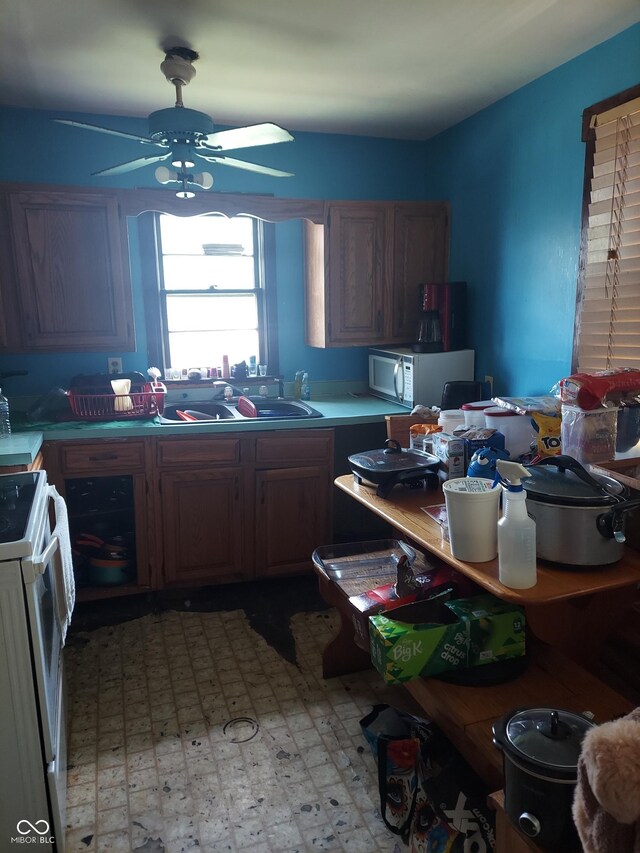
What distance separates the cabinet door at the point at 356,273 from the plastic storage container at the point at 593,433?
1.77 m

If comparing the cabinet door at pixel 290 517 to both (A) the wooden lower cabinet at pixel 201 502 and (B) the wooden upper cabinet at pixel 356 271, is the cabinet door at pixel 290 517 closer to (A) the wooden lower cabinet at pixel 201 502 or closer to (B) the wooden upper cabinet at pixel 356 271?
(A) the wooden lower cabinet at pixel 201 502

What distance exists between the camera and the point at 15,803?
1567 mm

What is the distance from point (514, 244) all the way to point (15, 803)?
117 inches

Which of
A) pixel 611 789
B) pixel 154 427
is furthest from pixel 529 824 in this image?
pixel 154 427

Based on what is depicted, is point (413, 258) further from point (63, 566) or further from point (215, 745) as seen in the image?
point (215, 745)

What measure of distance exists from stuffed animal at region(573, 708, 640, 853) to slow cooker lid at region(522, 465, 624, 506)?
0.58 m

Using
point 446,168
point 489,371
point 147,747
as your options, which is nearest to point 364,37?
point 446,168

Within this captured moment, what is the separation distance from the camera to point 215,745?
2.04 metres

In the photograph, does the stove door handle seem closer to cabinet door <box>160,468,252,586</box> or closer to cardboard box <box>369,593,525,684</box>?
cardboard box <box>369,593,525,684</box>

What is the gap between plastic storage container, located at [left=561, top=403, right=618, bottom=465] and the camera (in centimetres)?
183

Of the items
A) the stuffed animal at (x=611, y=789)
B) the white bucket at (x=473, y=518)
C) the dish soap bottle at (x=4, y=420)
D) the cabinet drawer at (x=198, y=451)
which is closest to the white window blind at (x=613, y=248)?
the white bucket at (x=473, y=518)

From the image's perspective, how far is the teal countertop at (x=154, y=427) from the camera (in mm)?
2531

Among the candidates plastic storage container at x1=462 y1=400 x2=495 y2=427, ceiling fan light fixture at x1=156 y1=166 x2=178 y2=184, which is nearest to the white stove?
ceiling fan light fixture at x1=156 y1=166 x2=178 y2=184

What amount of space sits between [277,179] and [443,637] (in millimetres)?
2767
